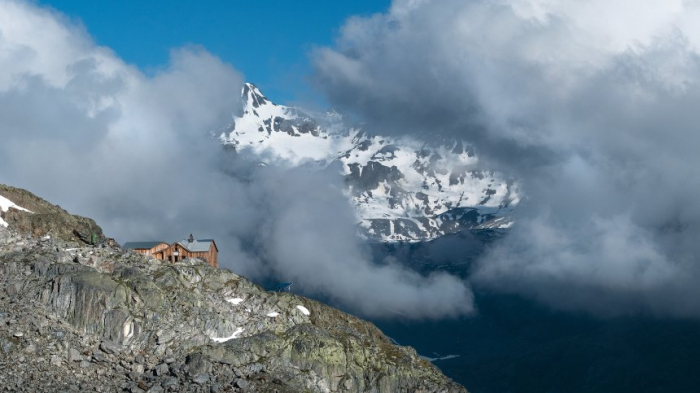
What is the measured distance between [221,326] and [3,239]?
48676 millimetres

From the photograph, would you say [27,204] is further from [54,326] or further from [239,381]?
[239,381]

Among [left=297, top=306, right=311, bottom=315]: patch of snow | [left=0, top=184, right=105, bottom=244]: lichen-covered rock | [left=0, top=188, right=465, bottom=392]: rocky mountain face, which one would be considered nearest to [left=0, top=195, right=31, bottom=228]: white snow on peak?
[left=0, top=184, right=105, bottom=244]: lichen-covered rock

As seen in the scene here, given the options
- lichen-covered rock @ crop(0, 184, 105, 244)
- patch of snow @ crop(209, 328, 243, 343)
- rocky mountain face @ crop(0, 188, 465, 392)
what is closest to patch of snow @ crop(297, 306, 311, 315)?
rocky mountain face @ crop(0, 188, 465, 392)

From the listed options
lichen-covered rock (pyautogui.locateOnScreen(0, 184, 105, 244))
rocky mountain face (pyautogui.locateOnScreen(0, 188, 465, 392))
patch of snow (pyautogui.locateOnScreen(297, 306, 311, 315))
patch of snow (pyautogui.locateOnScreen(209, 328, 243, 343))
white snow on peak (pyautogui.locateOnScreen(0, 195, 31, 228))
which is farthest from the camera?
white snow on peak (pyautogui.locateOnScreen(0, 195, 31, 228))

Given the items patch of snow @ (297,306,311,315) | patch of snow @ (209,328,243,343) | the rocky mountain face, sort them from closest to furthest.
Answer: the rocky mountain face → patch of snow @ (209,328,243,343) → patch of snow @ (297,306,311,315)

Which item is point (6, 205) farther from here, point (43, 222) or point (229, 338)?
point (229, 338)

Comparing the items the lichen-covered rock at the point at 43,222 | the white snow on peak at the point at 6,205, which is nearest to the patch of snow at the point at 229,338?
the lichen-covered rock at the point at 43,222

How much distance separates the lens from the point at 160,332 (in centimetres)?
15488

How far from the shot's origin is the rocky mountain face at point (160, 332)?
468 ft

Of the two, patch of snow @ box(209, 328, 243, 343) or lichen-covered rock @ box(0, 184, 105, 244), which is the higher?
lichen-covered rock @ box(0, 184, 105, 244)

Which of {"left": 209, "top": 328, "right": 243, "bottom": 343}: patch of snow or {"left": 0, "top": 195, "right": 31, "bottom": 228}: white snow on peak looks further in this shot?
{"left": 0, "top": 195, "right": 31, "bottom": 228}: white snow on peak

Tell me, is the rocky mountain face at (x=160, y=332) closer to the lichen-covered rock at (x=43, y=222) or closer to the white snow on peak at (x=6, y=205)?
the lichen-covered rock at (x=43, y=222)

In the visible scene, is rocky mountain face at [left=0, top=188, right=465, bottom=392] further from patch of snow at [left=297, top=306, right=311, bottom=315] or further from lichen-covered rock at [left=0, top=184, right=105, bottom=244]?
lichen-covered rock at [left=0, top=184, right=105, bottom=244]

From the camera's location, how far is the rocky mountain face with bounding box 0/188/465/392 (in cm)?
14262
